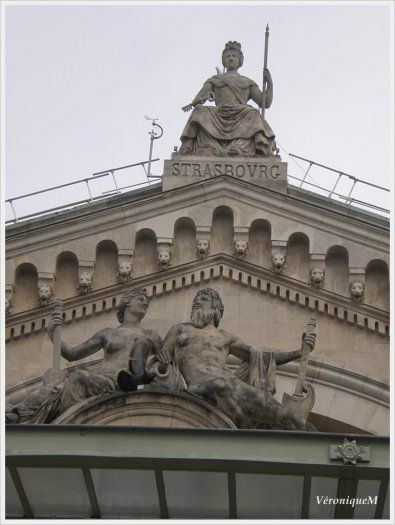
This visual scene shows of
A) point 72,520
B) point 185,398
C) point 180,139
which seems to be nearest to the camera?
point 72,520

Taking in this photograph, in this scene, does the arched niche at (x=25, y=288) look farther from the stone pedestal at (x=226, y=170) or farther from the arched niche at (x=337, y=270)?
the arched niche at (x=337, y=270)

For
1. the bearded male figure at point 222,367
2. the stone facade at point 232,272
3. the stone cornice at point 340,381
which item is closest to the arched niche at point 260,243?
the stone facade at point 232,272

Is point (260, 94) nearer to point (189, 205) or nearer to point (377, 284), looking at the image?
point (189, 205)

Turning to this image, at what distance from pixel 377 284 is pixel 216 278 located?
2053 millimetres

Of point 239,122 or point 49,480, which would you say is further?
point 239,122

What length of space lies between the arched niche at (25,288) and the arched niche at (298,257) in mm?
3228

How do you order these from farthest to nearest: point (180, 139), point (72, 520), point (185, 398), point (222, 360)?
point (180, 139) → point (222, 360) → point (185, 398) → point (72, 520)

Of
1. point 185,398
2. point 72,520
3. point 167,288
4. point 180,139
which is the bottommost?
point 72,520

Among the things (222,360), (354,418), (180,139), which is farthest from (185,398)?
(180,139)

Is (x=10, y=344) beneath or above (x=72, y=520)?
above

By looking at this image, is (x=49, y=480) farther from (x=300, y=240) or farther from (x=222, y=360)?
(x=300, y=240)

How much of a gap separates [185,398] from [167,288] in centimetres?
492

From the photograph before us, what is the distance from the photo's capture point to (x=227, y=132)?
88.4 ft

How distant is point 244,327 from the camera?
25.0 m
